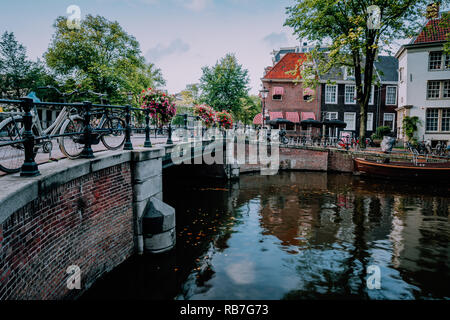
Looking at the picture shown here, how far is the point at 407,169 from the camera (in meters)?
18.1

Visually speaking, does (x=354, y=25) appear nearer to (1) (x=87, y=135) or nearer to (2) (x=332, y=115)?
(2) (x=332, y=115)

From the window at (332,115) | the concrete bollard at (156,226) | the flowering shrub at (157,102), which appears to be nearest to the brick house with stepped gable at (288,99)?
the window at (332,115)

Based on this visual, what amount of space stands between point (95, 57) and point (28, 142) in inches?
1064

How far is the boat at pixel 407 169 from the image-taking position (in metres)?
17.5

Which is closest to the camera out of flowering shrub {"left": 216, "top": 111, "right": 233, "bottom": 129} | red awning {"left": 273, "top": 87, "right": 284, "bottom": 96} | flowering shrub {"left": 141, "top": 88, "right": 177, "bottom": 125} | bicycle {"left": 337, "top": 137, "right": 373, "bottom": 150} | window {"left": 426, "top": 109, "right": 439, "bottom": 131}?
flowering shrub {"left": 141, "top": 88, "right": 177, "bottom": 125}

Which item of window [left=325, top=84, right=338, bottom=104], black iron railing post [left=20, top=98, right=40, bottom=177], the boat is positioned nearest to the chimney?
the boat

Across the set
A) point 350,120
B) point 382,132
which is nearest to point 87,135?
→ point 382,132

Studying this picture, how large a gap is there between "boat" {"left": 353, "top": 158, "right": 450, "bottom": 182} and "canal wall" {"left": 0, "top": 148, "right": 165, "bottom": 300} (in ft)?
52.7

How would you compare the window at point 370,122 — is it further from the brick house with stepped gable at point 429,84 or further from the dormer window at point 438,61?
the dormer window at point 438,61

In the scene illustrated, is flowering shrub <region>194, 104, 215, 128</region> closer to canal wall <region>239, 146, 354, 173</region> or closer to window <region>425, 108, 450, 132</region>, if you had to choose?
canal wall <region>239, 146, 354, 173</region>

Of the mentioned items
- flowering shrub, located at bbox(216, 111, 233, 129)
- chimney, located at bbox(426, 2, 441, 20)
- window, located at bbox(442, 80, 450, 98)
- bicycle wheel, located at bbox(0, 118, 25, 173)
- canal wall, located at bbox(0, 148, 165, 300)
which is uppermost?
chimney, located at bbox(426, 2, 441, 20)

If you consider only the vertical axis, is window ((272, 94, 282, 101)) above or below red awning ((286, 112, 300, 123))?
above

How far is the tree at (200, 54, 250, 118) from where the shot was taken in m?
31.2
